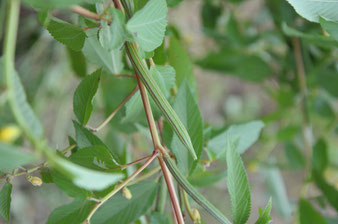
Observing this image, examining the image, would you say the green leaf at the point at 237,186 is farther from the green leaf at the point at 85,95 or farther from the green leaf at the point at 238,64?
the green leaf at the point at 238,64

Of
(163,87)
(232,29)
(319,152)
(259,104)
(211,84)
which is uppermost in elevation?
(163,87)

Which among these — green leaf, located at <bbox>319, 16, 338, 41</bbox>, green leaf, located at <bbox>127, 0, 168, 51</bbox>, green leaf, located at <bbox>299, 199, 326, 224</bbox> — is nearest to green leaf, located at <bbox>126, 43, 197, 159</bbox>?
green leaf, located at <bbox>127, 0, 168, 51</bbox>

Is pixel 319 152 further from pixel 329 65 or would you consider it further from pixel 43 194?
pixel 43 194

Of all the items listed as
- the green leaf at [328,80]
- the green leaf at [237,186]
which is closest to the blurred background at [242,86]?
the green leaf at [328,80]

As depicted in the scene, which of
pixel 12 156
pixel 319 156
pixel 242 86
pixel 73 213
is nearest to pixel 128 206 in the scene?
pixel 73 213

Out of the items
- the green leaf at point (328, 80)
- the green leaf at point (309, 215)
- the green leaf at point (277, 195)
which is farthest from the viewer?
the green leaf at point (277, 195)

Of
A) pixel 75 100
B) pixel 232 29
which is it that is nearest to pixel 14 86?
pixel 75 100

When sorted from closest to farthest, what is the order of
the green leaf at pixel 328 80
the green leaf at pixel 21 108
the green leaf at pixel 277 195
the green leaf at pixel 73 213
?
the green leaf at pixel 21 108 < the green leaf at pixel 73 213 < the green leaf at pixel 328 80 < the green leaf at pixel 277 195
